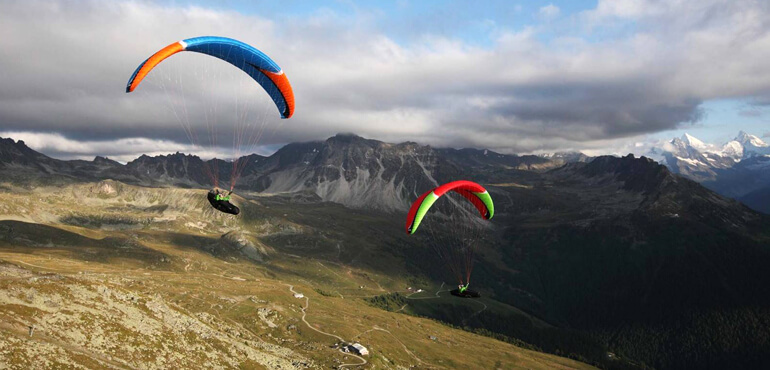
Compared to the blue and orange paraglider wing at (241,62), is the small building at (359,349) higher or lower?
lower

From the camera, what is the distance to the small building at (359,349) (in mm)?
107250

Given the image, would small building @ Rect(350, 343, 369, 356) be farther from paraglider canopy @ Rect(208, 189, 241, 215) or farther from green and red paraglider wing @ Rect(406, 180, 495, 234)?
paraglider canopy @ Rect(208, 189, 241, 215)

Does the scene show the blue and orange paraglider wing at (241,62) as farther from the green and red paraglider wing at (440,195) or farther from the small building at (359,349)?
the small building at (359,349)

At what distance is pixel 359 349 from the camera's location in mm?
108375

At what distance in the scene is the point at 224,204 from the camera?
151 ft

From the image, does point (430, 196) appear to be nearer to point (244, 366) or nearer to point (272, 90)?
point (272, 90)

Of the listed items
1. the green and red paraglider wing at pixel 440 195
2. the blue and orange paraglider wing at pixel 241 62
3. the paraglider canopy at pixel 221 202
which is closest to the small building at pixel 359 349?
the green and red paraglider wing at pixel 440 195

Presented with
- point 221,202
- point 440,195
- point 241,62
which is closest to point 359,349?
point 440,195

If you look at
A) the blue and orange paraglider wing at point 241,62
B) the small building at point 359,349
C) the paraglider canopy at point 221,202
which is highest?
the blue and orange paraglider wing at point 241,62

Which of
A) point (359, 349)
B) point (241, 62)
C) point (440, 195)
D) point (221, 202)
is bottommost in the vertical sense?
point (359, 349)

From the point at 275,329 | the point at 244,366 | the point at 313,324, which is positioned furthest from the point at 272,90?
the point at 313,324

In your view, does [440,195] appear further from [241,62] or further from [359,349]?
[359,349]

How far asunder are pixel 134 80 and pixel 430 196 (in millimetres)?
33974

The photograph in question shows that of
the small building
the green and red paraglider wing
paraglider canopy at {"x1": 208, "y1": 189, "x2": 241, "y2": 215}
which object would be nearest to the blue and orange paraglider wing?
paraglider canopy at {"x1": 208, "y1": 189, "x2": 241, "y2": 215}
